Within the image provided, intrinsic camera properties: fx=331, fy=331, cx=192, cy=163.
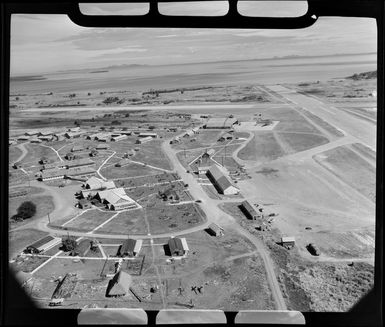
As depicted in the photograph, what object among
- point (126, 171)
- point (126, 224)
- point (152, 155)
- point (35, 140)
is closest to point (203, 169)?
point (152, 155)

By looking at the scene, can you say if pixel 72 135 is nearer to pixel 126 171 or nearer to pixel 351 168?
pixel 126 171

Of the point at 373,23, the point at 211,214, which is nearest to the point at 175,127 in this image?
the point at 211,214

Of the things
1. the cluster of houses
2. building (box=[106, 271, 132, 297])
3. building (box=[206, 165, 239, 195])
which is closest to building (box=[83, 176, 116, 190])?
the cluster of houses

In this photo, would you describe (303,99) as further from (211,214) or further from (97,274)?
(97,274)

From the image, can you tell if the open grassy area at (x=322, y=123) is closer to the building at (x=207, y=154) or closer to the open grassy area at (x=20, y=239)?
the building at (x=207, y=154)

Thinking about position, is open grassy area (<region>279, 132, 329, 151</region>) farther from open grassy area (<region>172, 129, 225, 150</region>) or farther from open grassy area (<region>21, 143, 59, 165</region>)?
open grassy area (<region>21, 143, 59, 165</region>)
